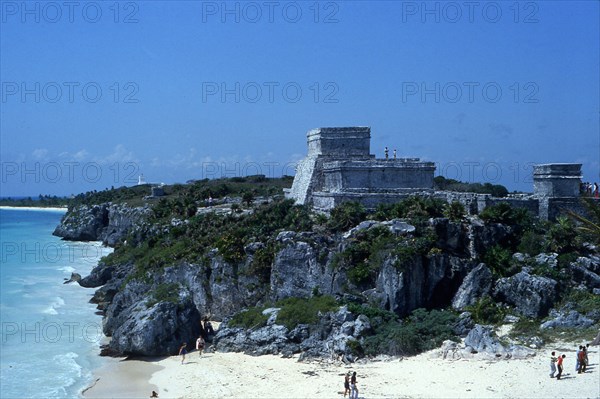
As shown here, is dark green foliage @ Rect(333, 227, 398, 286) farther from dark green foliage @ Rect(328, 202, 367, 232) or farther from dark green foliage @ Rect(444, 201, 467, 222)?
dark green foliage @ Rect(444, 201, 467, 222)

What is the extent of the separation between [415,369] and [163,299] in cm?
1143

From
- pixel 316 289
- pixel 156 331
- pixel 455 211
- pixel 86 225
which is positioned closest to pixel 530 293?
pixel 455 211

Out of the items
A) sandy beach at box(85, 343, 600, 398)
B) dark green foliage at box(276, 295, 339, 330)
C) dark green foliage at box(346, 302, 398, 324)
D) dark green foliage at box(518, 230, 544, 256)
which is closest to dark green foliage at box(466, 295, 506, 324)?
sandy beach at box(85, 343, 600, 398)

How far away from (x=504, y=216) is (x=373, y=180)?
22.6 feet

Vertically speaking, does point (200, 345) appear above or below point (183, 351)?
above

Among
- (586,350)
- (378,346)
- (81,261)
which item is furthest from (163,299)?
(81,261)

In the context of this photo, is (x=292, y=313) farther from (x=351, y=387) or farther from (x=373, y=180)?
(x=373, y=180)

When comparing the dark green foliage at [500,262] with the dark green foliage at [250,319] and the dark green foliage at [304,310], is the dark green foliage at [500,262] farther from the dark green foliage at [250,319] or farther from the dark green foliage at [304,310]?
the dark green foliage at [250,319]

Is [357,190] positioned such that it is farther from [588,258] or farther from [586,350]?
[586,350]

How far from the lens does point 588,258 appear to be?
27.4m

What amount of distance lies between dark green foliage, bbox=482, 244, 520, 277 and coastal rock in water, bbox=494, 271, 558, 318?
1.86 feet

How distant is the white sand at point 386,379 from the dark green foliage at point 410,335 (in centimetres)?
50

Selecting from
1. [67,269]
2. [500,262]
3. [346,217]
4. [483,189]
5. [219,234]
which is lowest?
[67,269]

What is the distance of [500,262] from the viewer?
89.8ft
